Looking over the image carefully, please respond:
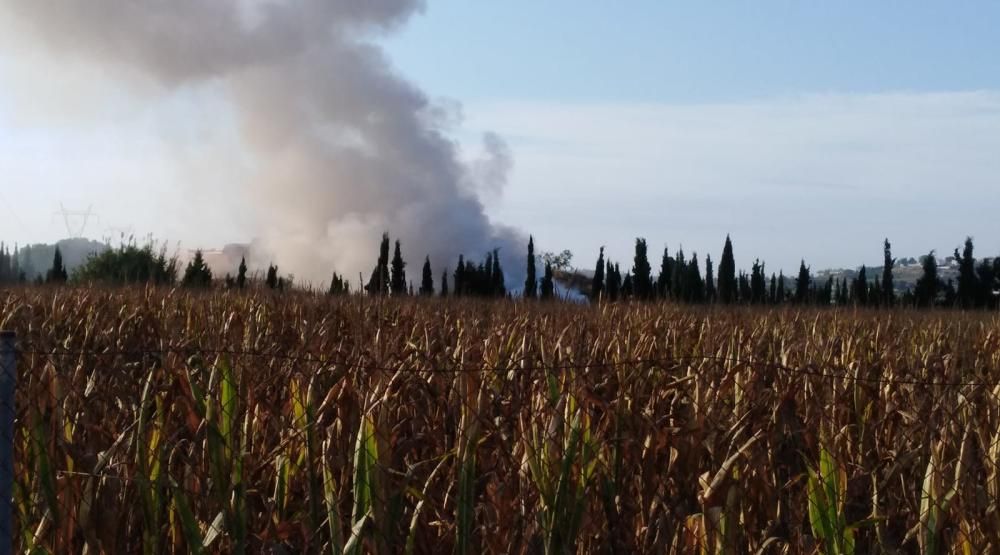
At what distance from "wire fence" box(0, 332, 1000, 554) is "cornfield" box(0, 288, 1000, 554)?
0.04ft

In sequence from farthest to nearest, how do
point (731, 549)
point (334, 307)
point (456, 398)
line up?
point (334, 307) < point (456, 398) < point (731, 549)

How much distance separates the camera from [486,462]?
4.42m

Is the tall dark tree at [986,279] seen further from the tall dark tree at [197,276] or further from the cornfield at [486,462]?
the cornfield at [486,462]

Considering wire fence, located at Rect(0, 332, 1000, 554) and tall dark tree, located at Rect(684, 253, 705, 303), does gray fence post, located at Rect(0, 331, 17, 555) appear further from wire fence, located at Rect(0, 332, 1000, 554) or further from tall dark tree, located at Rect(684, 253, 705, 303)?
tall dark tree, located at Rect(684, 253, 705, 303)

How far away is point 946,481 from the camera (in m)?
3.82

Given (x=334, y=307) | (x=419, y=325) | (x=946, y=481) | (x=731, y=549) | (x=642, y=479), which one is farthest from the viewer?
(x=334, y=307)

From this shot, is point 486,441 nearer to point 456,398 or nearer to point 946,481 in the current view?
point 456,398

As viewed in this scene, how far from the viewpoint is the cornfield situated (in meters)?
3.54

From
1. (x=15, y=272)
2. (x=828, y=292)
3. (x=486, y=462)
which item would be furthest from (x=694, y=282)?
(x=486, y=462)

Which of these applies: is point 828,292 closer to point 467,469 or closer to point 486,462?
point 486,462

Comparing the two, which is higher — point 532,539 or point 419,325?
point 419,325

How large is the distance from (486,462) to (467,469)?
2.72 ft

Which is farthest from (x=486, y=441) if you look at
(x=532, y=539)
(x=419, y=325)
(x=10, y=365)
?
(x=419, y=325)

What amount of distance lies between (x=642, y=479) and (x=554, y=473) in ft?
2.30
